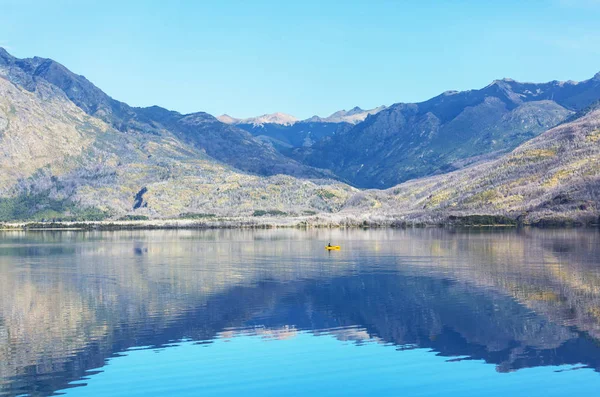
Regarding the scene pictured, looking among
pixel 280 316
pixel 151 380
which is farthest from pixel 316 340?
pixel 151 380

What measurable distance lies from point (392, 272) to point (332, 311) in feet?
150

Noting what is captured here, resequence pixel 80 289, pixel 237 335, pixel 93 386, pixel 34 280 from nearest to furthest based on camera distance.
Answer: pixel 93 386 < pixel 237 335 < pixel 80 289 < pixel 34 280

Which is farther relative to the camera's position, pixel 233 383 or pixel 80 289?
pixel 80 289

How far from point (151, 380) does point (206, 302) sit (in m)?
38.4

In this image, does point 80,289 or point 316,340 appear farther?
point 80,289

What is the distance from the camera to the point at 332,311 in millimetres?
90250

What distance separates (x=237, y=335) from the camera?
250 ft

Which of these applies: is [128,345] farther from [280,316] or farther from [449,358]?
[449,358]

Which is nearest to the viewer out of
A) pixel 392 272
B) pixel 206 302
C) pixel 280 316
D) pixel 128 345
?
pixel 128 345

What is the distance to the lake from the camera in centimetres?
5775

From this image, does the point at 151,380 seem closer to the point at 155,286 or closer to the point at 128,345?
the point at 128,345

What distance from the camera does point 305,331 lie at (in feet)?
256

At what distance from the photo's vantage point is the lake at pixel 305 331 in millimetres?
57750

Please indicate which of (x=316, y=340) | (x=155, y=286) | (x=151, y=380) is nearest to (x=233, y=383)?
(x=151, y=380)
